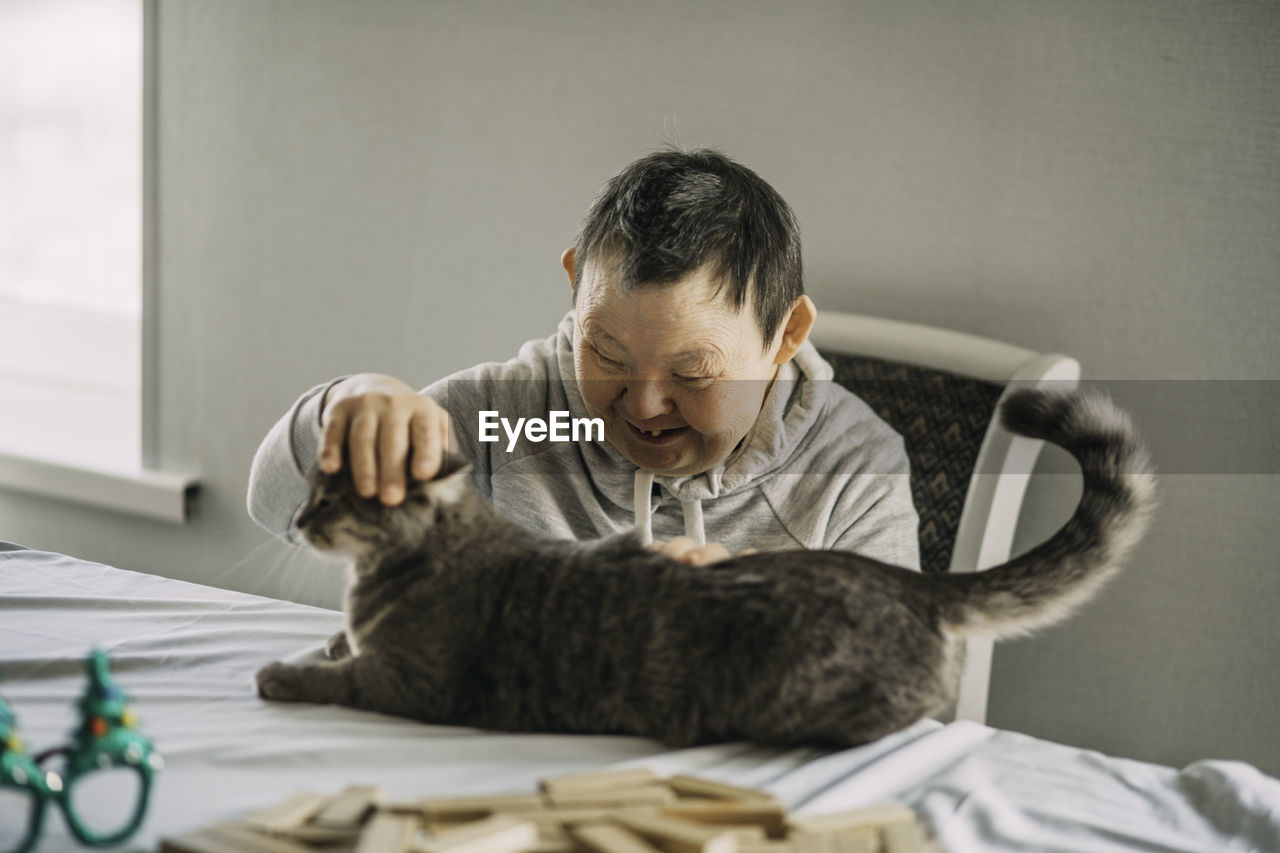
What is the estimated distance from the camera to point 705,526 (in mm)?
1276

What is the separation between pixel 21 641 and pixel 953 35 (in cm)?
150

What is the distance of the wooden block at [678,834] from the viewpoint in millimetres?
564

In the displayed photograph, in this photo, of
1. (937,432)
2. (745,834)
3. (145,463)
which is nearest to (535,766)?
(745,834)

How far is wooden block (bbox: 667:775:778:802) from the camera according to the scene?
65 centimetres

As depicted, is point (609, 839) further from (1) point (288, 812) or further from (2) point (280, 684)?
(2) point (280, 684)

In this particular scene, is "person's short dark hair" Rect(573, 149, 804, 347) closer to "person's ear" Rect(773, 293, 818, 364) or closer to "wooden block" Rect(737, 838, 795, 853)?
"person's ear" Rect(773, 293, 818, 364)

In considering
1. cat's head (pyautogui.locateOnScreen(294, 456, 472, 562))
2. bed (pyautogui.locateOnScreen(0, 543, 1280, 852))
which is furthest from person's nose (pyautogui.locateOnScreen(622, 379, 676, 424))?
bed (pyautogui.locateOnScreen(0, 543, 1280, 852))

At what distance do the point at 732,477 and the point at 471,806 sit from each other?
0.67m

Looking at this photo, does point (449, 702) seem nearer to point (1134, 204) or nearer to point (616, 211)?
point (616, 211)

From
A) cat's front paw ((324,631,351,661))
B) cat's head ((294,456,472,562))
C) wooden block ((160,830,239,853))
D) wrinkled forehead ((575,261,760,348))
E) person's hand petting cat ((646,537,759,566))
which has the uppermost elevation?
wrinkled forehead ((575,261,760,348))

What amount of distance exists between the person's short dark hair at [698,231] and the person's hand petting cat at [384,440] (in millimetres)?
298

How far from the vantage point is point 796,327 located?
1223mm

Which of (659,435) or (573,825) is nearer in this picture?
(573,825)

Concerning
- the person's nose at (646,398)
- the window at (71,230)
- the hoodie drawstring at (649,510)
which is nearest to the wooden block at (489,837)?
the person's nose at (646,398)
